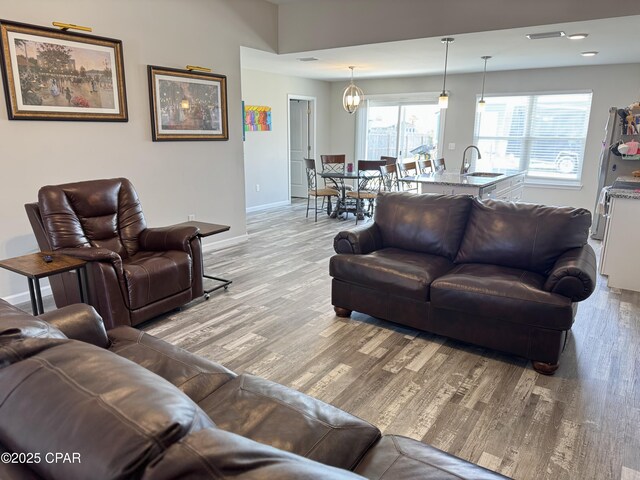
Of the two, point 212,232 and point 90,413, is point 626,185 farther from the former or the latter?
point 90,413

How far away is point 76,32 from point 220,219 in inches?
96.9

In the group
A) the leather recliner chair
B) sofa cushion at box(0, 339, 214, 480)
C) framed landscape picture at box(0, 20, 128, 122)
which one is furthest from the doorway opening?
sofa cushion at box(0, 339, 214, 480)

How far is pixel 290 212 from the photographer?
7.89 metres

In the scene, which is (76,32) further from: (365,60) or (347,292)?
(365,60)

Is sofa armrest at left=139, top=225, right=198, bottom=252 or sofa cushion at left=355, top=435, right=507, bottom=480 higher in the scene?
sofa armrest at left=139, top=225, right=198, bottom=252

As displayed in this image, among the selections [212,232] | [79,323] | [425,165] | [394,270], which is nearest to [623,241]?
[394,270]

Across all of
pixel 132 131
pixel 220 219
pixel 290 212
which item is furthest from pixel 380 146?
pixel 132 131

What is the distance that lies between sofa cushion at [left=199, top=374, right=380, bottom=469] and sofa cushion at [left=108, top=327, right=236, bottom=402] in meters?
0.07

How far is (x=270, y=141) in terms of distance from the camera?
8039 millimetres

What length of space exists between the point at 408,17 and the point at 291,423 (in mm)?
4694

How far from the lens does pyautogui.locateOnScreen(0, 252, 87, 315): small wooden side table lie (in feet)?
8.39

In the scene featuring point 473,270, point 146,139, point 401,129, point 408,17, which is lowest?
point 473,270

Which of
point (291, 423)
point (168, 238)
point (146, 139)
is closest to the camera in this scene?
point (291, 423)

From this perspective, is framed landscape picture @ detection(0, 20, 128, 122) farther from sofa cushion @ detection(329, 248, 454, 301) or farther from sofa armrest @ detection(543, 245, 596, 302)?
sofa armrest @ detection(543, 245, 596, 302)
